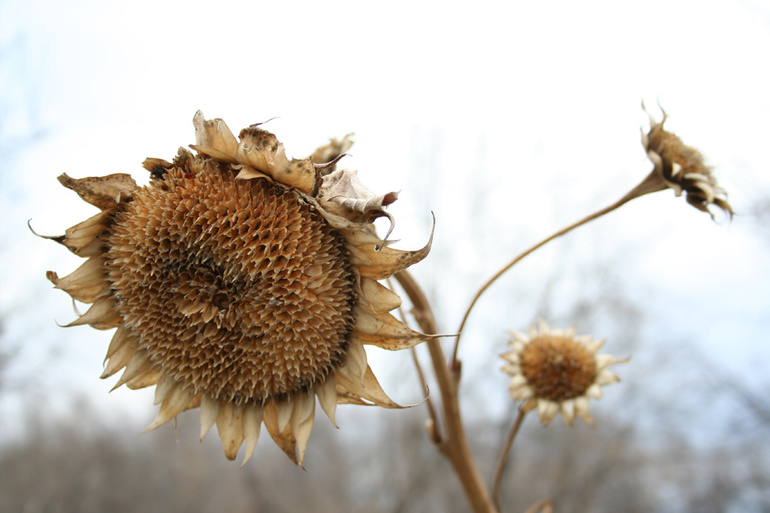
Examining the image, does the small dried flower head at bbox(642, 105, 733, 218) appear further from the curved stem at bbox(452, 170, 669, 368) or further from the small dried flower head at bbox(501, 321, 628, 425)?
the small dried flower head at bbox(501, 321, 628, 425)

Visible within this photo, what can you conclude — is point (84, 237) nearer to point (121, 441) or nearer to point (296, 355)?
point (296, 355)

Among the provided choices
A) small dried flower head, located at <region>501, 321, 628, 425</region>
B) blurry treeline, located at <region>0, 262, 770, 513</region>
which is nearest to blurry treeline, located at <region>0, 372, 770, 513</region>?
blurry treeline, located at <region>0, 262, 770, 513</region>

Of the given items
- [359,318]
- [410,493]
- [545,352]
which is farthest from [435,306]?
[359,318]

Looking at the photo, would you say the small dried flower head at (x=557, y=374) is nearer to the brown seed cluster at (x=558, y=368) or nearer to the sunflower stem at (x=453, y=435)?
the brown seed cluster at (x=558, y=368)

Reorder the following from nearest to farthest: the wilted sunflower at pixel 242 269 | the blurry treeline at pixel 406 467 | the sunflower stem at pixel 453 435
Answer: the wilted sunflower at pixel 242 269, the sunflower stem at pixel 453 435, the blurry treeline at pixel 406 467

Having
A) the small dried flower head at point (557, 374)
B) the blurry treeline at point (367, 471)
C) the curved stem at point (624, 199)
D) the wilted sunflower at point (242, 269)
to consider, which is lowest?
the blurry treeline at point (367, 471)

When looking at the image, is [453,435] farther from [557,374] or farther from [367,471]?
[367,471]

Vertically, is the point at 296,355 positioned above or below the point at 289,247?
below

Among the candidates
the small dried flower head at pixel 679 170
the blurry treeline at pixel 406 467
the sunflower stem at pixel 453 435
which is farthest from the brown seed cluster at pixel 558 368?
A: the blurry treeline at pixel 406 467
